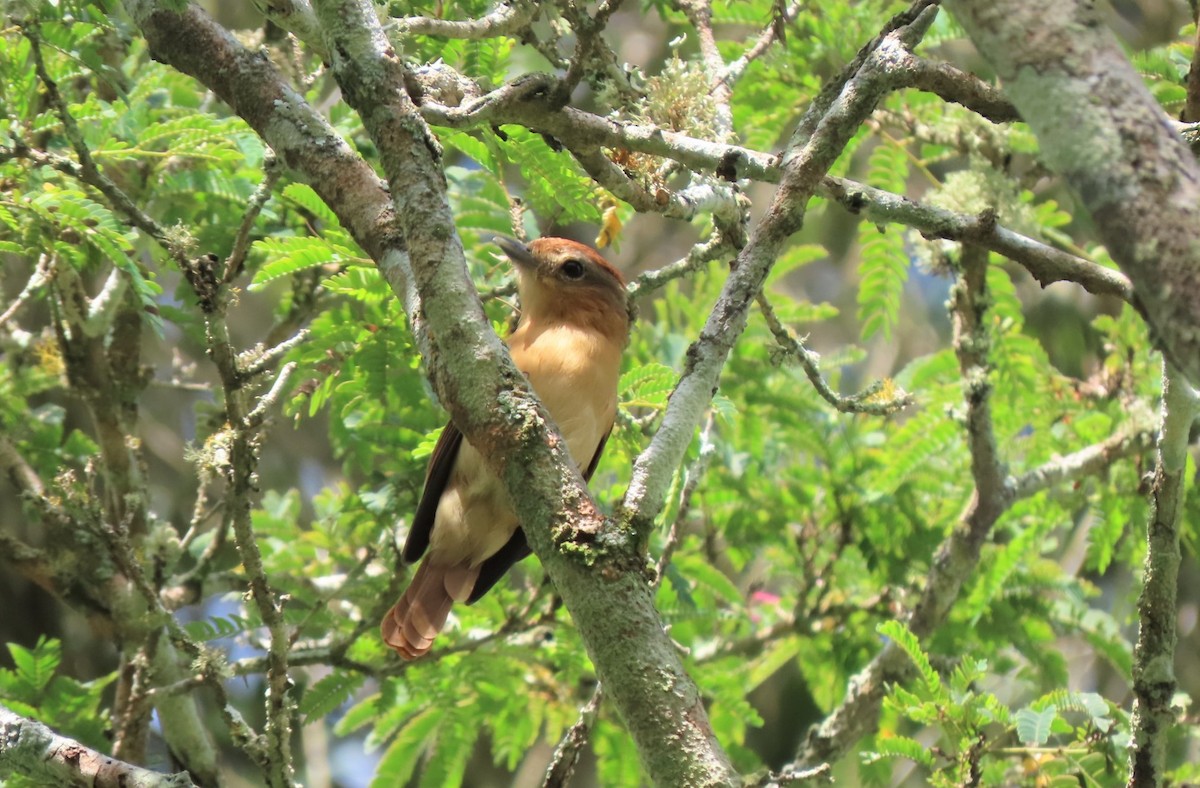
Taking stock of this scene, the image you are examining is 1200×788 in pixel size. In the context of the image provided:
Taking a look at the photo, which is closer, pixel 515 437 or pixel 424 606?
pixel 515 437

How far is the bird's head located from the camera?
4711 mm

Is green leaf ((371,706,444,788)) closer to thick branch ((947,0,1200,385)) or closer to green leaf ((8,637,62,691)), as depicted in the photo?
green leaf ((8,637,62,691))

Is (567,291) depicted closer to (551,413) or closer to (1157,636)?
(551,413)

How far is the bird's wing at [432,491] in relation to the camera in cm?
411

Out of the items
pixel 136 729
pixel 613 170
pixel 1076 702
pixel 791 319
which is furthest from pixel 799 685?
pixel 613 170

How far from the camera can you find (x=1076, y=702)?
149 inches

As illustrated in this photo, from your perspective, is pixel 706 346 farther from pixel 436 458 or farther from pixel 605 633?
pixel 436 458

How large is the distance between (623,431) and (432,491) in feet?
2.33

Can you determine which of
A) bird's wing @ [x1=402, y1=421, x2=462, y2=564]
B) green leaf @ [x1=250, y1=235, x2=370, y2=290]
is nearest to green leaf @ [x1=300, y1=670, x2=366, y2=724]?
bird's wing @ [x1=402, y1=421, x2=462, y2=564]

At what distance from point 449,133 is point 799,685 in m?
5.23

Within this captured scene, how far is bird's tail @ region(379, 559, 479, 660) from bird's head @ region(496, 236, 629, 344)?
1.03 metres

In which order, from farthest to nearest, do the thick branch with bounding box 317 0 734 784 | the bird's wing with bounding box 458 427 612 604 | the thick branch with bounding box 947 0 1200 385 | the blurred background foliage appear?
the bird's wing with bounding box 458 427 612 604 < the blurred background foliage < the thick branch with bounding box 317 0 734 784 < the thick branch with bounding box 947 0 1200 385

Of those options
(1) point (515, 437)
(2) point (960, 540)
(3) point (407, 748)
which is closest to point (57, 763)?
(1) point (515, 437)

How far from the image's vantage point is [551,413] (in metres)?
4.10
